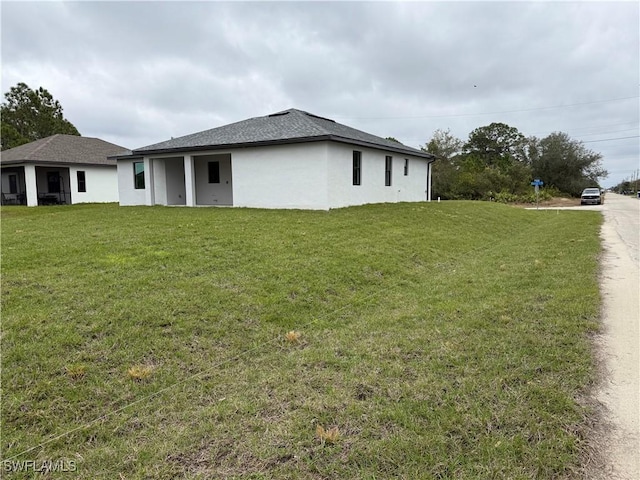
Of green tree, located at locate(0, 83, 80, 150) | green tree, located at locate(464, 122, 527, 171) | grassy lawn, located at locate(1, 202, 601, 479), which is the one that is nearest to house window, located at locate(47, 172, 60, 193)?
green tree, located at locate(0, 83, 80, 150)

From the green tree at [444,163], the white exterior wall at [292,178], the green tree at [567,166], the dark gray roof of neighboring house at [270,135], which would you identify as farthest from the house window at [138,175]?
the green tree at [567,166]

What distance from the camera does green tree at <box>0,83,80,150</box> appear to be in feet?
133

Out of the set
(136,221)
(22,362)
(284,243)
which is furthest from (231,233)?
(22,362)

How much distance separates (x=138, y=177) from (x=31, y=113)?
31.9m

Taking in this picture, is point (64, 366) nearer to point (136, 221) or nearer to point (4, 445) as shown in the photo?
point (4, 445)

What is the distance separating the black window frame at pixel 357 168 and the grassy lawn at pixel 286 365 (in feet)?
31.0

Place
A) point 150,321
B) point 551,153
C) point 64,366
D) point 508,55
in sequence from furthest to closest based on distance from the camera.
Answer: point 551,153, point 508,55, point 150,321, point 64,366

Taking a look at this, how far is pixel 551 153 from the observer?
47.6 meters

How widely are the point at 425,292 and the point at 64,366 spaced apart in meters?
4.63

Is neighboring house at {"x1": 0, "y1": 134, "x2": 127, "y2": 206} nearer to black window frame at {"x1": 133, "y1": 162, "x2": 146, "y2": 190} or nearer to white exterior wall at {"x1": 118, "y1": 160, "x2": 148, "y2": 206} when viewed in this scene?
white exterior wall at {"x1": 118, "y1": 160, "x2": 148, "y2": 206}

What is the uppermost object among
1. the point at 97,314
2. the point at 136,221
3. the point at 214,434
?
the point at 136,221

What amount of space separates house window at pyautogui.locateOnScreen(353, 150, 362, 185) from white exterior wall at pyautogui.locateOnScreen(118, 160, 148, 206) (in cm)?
1168

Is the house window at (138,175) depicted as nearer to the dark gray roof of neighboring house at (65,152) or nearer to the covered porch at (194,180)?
the covered porch at (194,180)

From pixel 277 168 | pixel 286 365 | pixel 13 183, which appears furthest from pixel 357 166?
pixel 13 183
